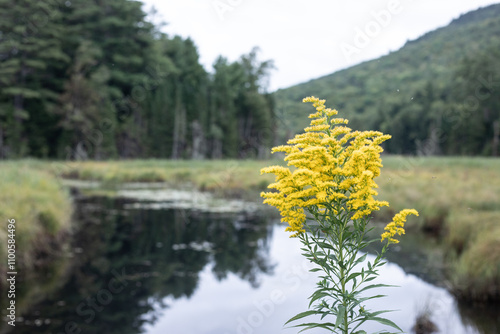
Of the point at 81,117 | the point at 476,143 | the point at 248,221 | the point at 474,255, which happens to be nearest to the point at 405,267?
the point at 474,255

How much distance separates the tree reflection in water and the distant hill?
977 inches

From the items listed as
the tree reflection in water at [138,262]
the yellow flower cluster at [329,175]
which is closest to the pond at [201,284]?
the tree reflection in water at [138,262]

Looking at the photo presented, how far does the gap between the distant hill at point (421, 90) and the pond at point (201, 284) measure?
26466mm

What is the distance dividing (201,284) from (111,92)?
3272 cm

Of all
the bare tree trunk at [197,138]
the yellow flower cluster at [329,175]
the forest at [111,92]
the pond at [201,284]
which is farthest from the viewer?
the bare tree trunk at [197,138]

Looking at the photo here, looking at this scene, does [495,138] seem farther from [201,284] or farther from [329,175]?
[329,175]

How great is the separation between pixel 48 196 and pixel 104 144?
25622mm

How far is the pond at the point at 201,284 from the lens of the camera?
6.40 m

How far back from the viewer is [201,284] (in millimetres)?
8156

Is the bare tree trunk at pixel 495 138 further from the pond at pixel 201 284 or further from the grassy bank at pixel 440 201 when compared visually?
the pond at pixel 201 284

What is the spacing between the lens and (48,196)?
987 centimetres

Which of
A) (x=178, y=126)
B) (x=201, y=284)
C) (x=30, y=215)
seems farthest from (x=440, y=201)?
(x=178, y=126)

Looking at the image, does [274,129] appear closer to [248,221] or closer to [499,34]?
[248,221]

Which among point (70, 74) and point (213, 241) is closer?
point (213, 241)
